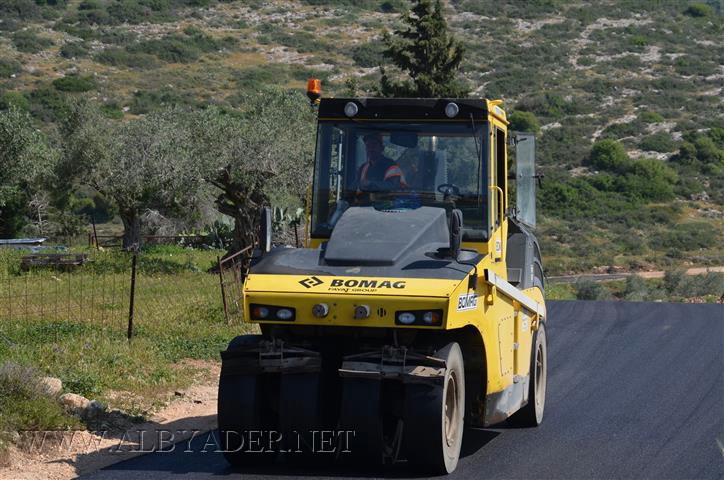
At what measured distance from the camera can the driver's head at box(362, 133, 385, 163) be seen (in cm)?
1043

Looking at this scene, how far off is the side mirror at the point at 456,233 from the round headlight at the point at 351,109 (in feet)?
5.83

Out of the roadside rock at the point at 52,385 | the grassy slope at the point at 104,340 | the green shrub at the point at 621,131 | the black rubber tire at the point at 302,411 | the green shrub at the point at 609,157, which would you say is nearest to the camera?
the black rubber tire at the point at 302,411

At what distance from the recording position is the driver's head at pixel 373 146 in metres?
10.4

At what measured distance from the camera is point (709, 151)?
208ft

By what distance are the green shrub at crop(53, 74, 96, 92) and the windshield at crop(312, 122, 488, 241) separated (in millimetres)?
62225

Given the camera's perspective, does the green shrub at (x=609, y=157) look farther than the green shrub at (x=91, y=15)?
No

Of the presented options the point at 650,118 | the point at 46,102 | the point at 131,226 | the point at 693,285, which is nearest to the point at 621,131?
the point at 650,118

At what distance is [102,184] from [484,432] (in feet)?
95.8

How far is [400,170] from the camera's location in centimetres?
1034

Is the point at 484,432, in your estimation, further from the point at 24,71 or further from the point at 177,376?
the point at 24,71

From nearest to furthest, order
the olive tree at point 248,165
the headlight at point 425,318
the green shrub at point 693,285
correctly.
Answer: the headlight at point 425,318 < the olive tree at point 248,165 < the green shrub at point 693,285

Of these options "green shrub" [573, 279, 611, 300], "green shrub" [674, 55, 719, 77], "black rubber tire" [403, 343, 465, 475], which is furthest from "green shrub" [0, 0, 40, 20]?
"black rubber tire" [403, 343, 465, 475]

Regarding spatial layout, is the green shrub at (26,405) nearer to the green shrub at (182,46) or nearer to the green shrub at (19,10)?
the green shrub at (182,46)

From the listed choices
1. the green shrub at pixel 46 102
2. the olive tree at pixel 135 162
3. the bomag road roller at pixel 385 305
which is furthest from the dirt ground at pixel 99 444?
the green shrub at pixel 46 102
